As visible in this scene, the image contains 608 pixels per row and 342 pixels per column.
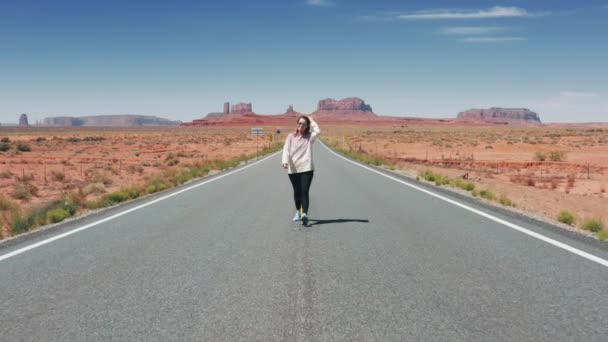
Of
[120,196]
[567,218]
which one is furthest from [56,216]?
[567,218]

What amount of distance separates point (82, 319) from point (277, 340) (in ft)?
5.34

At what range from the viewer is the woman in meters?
8.52

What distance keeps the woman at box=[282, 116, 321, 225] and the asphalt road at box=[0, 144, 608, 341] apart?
545mm

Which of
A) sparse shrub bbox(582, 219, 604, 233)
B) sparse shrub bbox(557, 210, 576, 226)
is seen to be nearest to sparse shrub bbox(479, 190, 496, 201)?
sparse shrub bbox(557, 210, 576, 226)

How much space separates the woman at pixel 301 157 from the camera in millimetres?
8516

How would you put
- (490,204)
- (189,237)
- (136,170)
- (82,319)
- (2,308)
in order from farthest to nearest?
(136,170) → (490,204) → (189,237) → (2,308) → (82,319)

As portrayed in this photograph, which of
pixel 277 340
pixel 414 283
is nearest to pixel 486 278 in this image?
pixel 414 283

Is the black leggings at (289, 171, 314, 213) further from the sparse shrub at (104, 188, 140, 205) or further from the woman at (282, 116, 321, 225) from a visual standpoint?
the sparse shrub at (104, 188, 140, 205)

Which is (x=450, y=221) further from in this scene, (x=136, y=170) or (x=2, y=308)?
(x=136, y=170)

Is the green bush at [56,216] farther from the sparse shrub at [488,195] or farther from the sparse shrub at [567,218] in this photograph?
the sparse shrub at [488,195]

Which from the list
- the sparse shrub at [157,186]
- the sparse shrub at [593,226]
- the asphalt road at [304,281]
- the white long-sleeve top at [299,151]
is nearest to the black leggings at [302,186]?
the white long-sleeve top at [299,151]

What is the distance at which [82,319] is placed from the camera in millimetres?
4141

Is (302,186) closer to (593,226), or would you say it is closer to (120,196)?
(593,226)

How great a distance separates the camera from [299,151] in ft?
28.3
